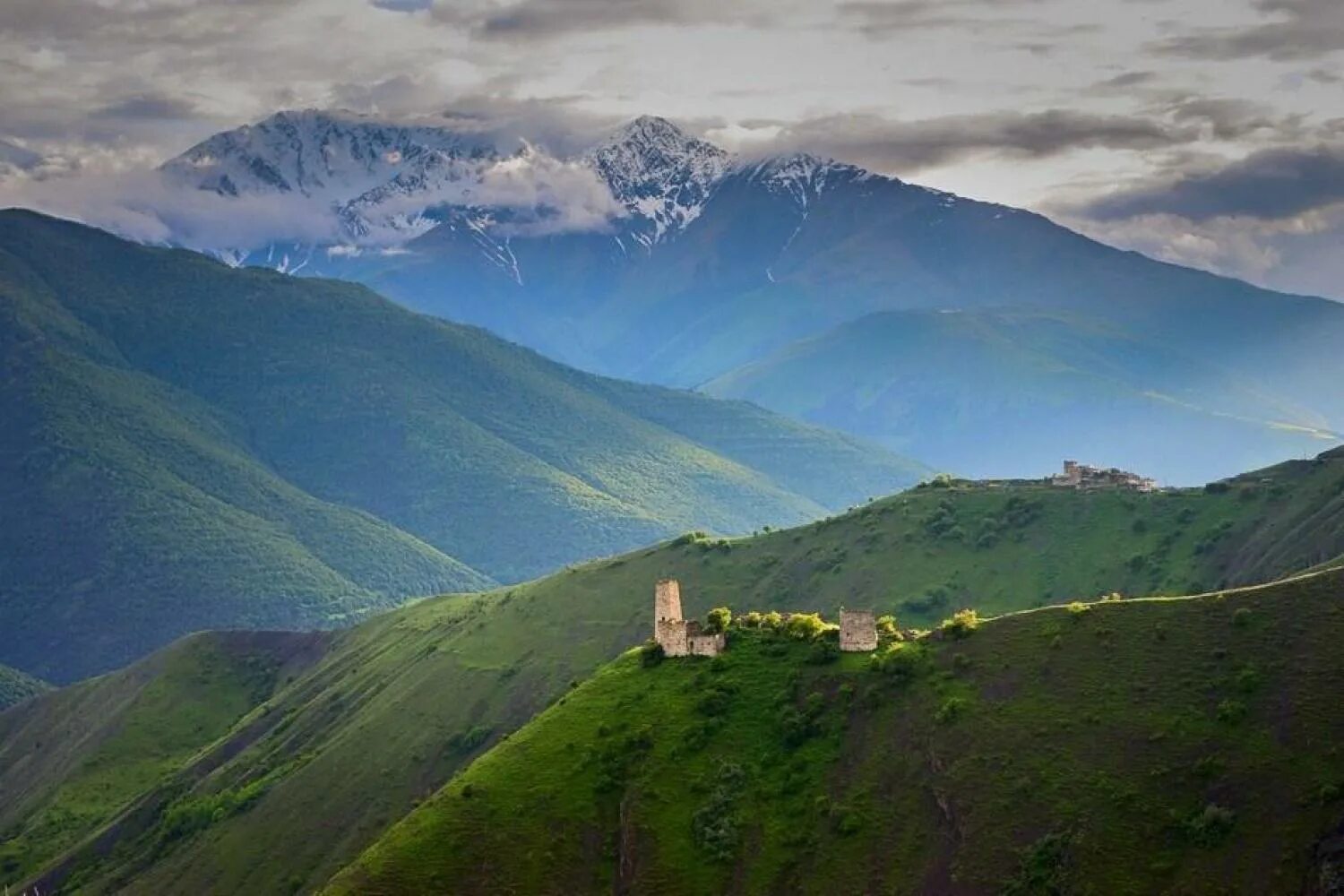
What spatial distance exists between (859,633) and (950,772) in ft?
68.7

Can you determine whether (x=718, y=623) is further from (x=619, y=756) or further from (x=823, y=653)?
(x=619, y=756)

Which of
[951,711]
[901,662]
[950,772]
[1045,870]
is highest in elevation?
[901,662]

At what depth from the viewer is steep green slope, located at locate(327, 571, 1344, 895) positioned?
389ft

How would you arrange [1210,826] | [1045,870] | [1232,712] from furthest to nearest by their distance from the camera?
1. [1232,712]
2. [1045,870]
3. [1210,826]

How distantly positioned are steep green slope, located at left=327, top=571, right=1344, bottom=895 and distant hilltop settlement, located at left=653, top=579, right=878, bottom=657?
6.83ft

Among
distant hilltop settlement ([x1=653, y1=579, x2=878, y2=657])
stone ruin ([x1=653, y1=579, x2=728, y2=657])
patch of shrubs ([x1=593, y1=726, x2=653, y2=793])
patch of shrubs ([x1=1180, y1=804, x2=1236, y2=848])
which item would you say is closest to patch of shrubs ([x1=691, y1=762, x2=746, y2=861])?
patch of shrubs ([x1=593, y1=726, x2=653, y2=793])

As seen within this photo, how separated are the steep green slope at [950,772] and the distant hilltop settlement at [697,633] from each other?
208 cm

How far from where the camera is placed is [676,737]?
481 ft

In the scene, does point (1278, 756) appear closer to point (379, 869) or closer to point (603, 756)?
point (603, 756)

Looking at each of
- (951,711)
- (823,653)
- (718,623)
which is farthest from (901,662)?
(718,623)

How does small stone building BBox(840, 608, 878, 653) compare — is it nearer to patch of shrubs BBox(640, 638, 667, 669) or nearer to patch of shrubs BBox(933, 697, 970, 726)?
patch of shrubs BBox(933, 697, 970, 726)

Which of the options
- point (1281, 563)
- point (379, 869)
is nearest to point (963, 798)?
point (379, 869)

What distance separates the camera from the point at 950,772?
13225 centimetres

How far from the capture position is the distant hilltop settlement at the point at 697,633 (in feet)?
494
